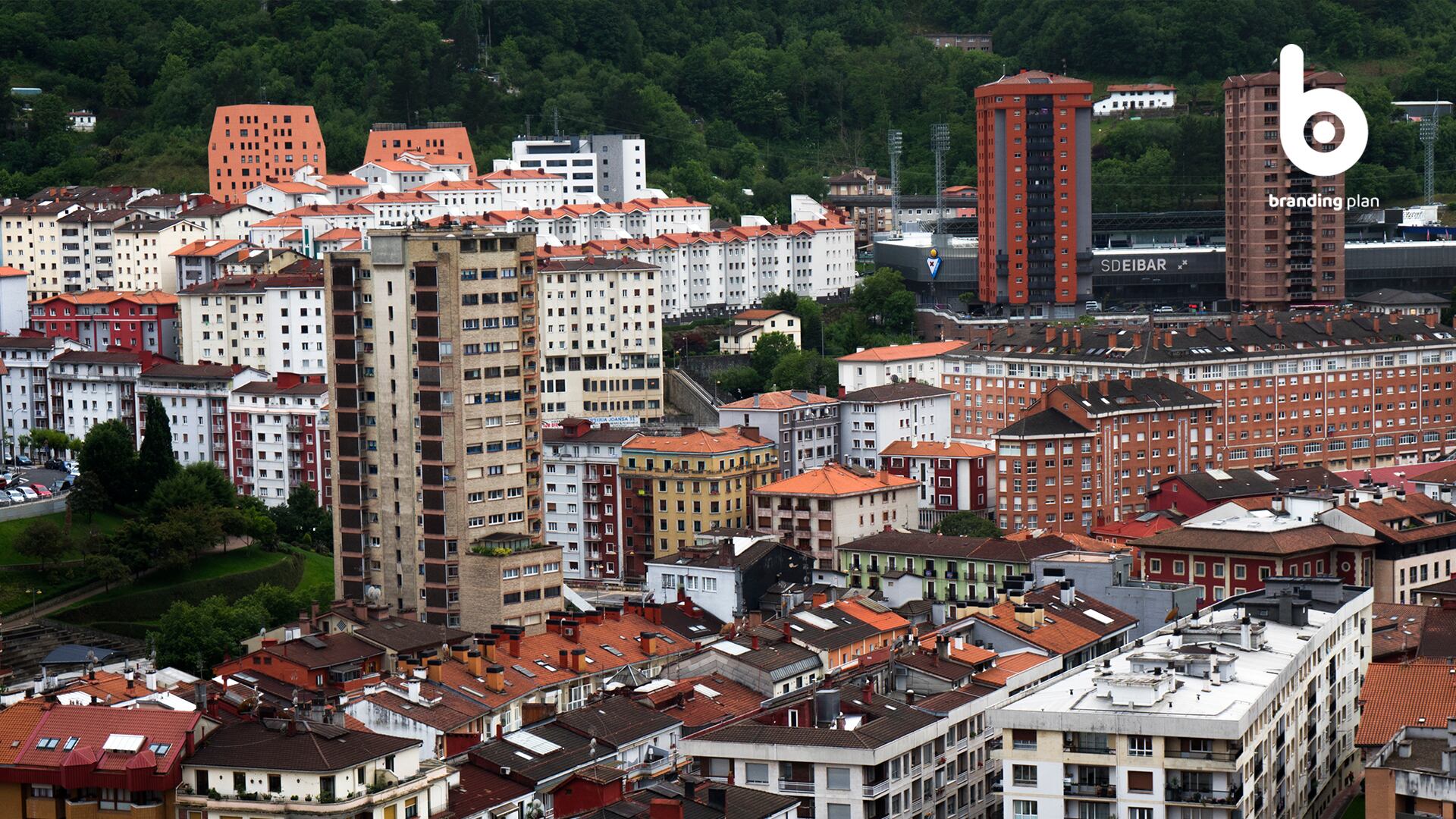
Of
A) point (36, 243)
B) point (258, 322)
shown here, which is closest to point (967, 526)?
point (258, 322)

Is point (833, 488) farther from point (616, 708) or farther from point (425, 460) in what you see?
point (616, 708)

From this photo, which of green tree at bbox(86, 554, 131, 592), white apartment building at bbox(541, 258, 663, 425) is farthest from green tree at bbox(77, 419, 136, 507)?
white apartment building at bbox(541, 258, 663, 425)

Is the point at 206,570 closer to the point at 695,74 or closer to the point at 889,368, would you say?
the point at 889,368

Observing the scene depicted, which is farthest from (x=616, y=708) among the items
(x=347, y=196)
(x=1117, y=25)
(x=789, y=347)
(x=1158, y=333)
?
(x=1117, y=25)

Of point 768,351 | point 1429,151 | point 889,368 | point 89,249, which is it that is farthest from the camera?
point 1429,151

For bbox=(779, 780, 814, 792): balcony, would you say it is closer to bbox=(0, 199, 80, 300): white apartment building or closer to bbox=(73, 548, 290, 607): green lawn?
bbox=(73, 548, 290, 607): green lawn

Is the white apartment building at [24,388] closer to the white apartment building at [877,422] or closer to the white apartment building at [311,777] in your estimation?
the white apartment building at [877,422]
